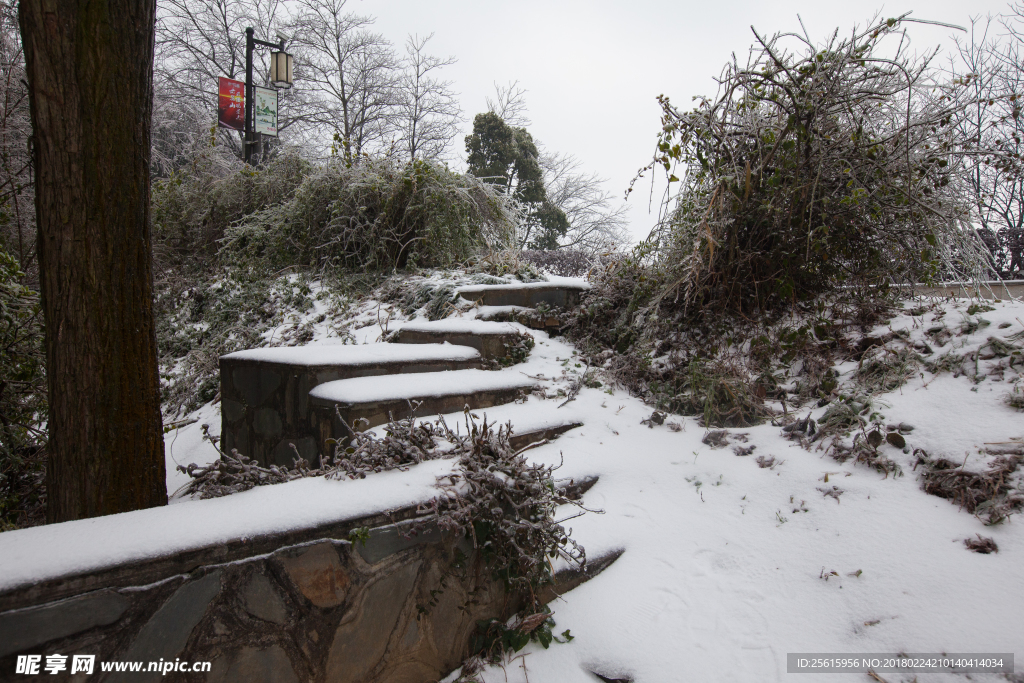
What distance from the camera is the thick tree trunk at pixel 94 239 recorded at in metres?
1.39

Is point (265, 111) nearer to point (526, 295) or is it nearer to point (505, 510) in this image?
point (526, 295)

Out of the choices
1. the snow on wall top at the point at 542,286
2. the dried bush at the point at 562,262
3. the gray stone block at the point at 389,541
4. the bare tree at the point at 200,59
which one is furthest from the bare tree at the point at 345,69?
the gray stone block at the point at 389,541

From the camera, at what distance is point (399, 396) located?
7.29 feet

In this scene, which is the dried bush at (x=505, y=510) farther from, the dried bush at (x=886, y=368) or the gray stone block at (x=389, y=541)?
the dried bush at (x=886, y=368)

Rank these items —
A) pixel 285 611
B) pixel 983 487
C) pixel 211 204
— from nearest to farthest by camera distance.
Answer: pixel 285 611
pixel 983 487
pixel 211 204

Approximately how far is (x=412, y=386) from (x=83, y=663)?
4.91 ft

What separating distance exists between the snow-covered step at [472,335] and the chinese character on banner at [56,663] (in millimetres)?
2428

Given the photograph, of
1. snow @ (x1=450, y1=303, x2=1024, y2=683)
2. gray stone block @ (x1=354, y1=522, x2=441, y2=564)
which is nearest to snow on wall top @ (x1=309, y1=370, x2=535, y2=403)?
snow @ (x1=450, y1=303, x2=1024, y2=683)

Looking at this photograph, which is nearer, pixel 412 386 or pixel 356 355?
pixel 412 386

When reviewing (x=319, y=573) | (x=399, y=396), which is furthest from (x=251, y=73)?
(x=319, y=573)

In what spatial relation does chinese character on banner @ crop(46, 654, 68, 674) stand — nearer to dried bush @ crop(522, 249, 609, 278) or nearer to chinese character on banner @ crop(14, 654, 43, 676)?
chinese character on banner @ crop(14, 654, 43, 676)

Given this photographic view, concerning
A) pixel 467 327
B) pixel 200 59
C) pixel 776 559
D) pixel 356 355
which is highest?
pixel 200 59

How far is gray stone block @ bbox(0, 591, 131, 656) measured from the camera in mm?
913

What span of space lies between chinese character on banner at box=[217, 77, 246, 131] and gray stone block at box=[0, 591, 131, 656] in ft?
28.8
